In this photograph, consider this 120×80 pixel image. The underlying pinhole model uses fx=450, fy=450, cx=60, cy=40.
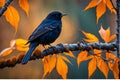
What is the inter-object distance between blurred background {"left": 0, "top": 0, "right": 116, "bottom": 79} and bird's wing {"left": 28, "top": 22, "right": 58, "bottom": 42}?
2.39 metres

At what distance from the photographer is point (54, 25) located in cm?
202

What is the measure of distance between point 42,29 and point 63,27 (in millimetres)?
2915

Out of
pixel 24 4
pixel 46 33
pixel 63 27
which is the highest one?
pixel 24 4

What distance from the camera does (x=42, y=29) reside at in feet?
6.12

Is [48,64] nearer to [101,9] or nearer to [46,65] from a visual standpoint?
[46,65]

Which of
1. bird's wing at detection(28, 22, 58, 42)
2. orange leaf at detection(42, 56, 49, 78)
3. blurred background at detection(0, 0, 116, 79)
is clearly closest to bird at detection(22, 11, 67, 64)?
bird's wing at detection(28, 22, 58, 42)

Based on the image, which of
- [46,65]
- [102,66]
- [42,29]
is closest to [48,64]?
[46,65]

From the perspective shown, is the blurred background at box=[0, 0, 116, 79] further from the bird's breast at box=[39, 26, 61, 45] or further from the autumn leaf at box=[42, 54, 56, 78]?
the autumn leaf at box=[42, 54, 56, 78]

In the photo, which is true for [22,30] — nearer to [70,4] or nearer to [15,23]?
[70,4]

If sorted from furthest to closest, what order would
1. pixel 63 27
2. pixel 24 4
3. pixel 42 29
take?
1. pixel 63 27
2. pixel 42 29
3. pixel 24 4

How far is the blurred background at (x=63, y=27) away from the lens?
15.0ft

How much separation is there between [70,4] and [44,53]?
3745mm

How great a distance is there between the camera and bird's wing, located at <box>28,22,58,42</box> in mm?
1775

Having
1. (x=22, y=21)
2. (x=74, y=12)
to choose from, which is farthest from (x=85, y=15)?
(x=22, y=21)
